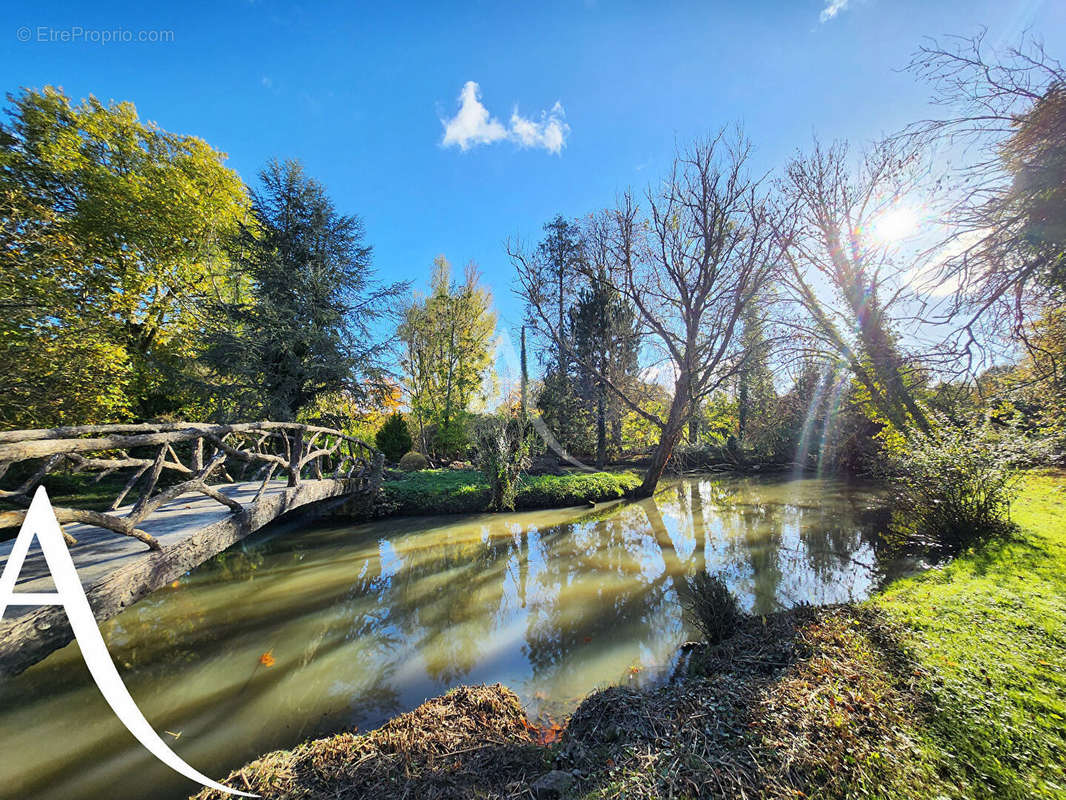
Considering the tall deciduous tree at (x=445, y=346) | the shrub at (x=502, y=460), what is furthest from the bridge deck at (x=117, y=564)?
the tall deciduous tree at (x=445, y=346)

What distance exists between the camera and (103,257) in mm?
12578

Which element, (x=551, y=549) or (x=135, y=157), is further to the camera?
(x=135, y=157)

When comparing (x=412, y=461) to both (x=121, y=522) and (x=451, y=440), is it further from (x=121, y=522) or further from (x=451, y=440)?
(x=121, y=522)

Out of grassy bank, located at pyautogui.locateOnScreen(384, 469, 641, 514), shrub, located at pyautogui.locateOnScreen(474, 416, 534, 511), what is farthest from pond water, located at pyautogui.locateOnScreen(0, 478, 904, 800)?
grassy bank, located at pyautogui.locateOnScreen(384, 469, 641, 514)

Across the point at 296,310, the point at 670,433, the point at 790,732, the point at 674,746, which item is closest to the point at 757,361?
the point at 670,433

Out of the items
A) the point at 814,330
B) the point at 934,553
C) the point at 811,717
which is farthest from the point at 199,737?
the point at 814,330

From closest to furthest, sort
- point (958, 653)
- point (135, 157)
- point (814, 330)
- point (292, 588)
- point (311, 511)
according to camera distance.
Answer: point (958, 653) → point (292, 588) → point (814, 330) → point (311, 511) → point (135, 157)

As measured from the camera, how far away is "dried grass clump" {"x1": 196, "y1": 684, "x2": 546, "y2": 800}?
73.6 inches

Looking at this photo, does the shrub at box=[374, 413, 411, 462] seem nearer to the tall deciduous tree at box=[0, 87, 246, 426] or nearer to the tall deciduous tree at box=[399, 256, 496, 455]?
the tall deciduous tree at box=[399, 256, 496, 455]

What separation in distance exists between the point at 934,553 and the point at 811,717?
5.60m

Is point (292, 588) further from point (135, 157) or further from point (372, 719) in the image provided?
point (135, 157)

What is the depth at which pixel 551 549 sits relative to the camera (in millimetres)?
7602

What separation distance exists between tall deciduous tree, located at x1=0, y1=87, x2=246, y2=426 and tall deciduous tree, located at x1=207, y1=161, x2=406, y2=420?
168 cm

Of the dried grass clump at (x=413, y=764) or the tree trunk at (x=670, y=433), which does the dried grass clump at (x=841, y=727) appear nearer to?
the dried grass clump at (x=413, y=764)
